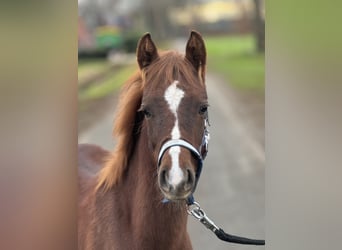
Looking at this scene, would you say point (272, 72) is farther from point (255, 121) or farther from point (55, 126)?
point (55, 126)

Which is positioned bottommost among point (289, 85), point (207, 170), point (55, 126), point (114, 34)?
point (207, 170)

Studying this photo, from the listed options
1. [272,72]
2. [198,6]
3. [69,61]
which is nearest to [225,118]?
[272,72]

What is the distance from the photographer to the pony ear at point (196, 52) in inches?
46.0

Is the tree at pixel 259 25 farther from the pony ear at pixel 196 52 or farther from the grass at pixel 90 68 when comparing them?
the grass at pixel 90 68

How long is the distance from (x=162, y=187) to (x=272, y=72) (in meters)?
0.63

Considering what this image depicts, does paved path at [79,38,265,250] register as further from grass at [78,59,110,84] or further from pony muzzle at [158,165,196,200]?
pony muzzle at [158,165,196,200]

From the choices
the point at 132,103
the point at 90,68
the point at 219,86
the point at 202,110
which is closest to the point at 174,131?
the point at 202,110

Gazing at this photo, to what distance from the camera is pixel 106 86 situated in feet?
4.94

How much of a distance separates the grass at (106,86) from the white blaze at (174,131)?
1.22ft

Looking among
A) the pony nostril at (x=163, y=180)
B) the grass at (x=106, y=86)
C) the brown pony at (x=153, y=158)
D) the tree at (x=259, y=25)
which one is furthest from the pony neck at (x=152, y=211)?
the tree at (x=259, y=25)

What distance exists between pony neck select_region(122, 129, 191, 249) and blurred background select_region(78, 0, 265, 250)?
0.76 feet

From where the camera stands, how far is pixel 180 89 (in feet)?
3.64

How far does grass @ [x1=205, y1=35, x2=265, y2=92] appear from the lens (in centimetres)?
144

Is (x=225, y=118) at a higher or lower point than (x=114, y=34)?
lower
